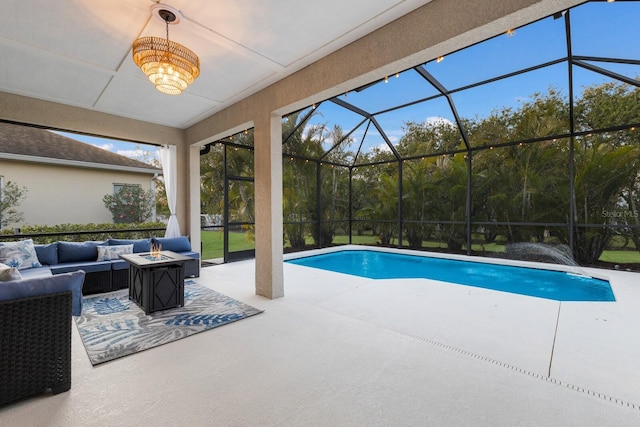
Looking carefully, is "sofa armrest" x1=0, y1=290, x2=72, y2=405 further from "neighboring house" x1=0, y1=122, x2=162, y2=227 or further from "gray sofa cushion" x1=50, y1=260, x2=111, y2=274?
"neighboring house" x1=0, y1=122, x2=162, y2=227

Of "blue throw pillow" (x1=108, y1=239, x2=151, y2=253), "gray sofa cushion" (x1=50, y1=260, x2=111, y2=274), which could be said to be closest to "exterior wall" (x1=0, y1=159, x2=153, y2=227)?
"blue throw pillow" (x1=108, y1=239, x2=151, y2=253)

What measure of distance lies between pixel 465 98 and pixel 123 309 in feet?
24.9

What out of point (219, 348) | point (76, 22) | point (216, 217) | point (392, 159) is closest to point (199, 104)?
point (76, 22)

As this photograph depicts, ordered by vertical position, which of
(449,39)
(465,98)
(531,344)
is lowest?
(531,344)

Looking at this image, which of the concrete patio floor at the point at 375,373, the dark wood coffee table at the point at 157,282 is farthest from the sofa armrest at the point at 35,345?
the dark wood coffee table at the point at 157,282

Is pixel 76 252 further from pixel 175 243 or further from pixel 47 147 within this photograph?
pixel 47 147

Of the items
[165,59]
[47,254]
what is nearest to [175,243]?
[47,254]

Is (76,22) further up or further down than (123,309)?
further up

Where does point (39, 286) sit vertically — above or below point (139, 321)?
above

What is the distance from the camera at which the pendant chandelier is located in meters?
Result: 2.61

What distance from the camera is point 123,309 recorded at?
3.84 meters

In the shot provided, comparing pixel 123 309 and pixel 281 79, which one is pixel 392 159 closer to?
pixel 281 79

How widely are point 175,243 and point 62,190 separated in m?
3.64

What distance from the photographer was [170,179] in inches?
249
